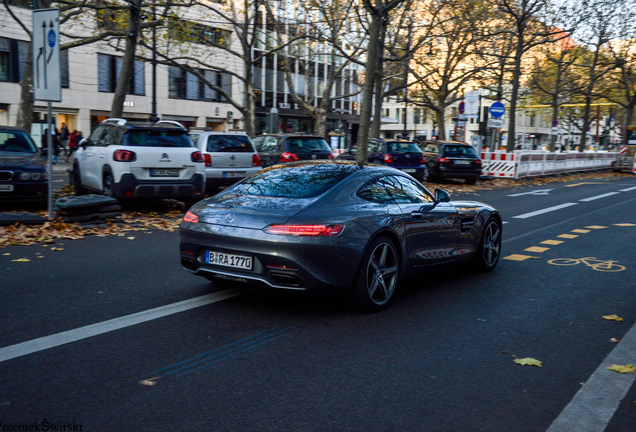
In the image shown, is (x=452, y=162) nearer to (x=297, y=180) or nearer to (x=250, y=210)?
(x=297, y=180)

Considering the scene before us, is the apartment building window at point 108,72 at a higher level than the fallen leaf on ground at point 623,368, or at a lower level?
higher

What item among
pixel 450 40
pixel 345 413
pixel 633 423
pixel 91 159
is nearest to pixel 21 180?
pixel 91 159

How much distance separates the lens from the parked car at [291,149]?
1850 cm

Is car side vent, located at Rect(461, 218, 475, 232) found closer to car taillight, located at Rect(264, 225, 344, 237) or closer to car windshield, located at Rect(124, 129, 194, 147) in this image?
car taillight, located at Rect(264, 225, 344, 237)

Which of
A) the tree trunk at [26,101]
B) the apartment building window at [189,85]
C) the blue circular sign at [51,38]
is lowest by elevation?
the tree trunk at [26,101]

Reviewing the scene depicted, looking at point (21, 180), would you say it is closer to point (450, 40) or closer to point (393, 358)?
point (393, 358)

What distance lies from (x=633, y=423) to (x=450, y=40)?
34.2 m

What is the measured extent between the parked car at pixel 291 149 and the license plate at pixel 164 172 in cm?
617

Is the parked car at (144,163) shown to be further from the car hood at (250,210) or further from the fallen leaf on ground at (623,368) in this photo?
the fallen leaf on ground at (623,368)

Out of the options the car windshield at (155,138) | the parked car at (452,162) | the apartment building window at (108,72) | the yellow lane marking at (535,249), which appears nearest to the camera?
the yellow lane marking at (535,249)

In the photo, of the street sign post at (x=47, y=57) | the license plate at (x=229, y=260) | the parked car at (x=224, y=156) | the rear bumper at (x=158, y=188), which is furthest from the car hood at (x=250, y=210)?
the parked car at (x=224, y=156)

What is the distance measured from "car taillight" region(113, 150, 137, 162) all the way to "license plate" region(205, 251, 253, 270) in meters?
7.05

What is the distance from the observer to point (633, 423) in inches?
140

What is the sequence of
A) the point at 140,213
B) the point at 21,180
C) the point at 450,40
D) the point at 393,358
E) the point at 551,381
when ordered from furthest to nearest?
the point at 450,40
the point at 140,213
the point at 21,180
the point at 393,358
the point at 551,381
